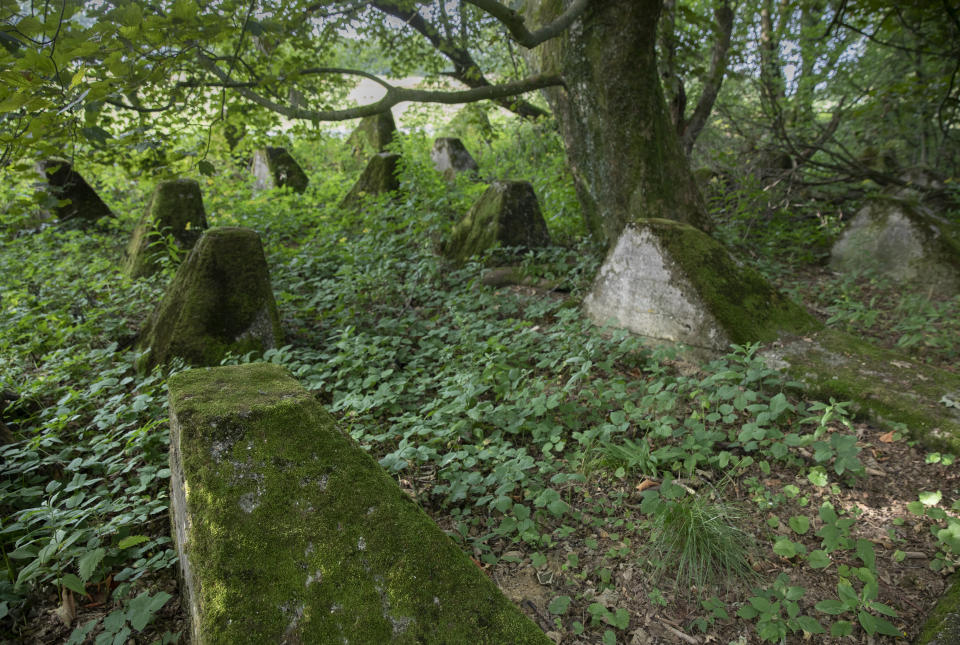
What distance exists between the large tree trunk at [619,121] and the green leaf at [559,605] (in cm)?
378

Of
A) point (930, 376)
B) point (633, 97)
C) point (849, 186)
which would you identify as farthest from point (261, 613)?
point (849, 186)

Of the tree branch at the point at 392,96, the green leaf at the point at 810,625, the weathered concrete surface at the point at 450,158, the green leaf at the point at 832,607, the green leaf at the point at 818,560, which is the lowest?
the green leaf at the point at 810,625

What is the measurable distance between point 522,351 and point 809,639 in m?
2.31

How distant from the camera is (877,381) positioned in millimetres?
3266

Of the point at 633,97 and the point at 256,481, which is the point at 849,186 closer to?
the point at 633,97

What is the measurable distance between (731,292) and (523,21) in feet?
9.36

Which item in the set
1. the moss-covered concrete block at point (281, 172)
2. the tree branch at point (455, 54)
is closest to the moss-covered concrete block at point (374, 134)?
the moss-covered concrete block at point (281, 172)

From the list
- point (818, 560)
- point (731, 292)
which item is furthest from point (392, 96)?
point (818, 560)

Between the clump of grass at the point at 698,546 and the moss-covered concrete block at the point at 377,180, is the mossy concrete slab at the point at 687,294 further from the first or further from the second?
the moss-covered concrete block at the point at 377,180

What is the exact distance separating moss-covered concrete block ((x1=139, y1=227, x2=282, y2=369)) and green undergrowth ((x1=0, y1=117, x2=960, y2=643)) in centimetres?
25

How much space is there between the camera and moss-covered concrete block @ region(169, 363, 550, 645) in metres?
1.30

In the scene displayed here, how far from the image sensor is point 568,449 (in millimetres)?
3004

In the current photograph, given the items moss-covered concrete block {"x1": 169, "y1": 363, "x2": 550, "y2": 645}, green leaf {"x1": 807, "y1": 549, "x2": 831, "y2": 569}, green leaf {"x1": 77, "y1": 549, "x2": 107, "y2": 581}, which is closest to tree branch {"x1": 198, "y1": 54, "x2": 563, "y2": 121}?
moss-covered concrete block {"x1": 169, "y1": 363, "x2": 550, "y2": 645}

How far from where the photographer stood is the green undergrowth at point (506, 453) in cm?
204
